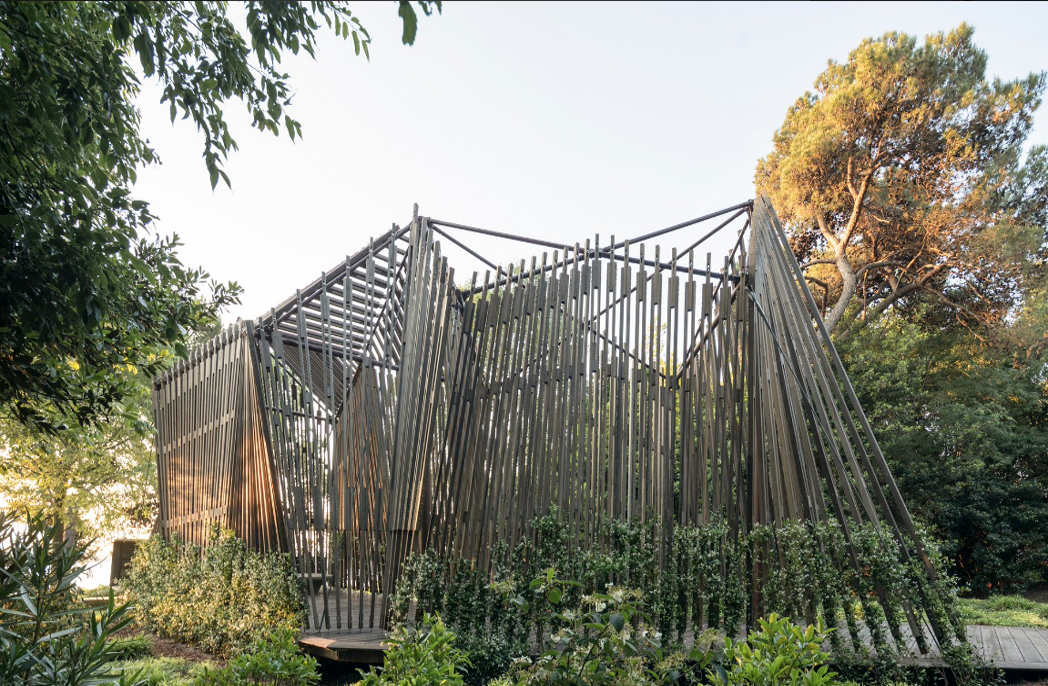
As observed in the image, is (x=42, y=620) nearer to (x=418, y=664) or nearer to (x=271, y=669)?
(x=271, y=669)

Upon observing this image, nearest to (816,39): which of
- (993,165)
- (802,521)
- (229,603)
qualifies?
(993,165)

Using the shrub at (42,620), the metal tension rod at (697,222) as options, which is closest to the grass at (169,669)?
the shrub at (42,620)

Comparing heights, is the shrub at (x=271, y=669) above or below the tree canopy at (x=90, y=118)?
below

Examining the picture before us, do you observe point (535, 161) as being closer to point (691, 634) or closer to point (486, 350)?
point (486, 350)

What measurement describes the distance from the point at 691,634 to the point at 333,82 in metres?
4.37

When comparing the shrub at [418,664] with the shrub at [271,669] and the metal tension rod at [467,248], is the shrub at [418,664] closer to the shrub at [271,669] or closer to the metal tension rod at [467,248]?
the shrub at [271,669]

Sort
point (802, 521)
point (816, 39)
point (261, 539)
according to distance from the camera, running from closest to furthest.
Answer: point (802, 521)
point (261, 539)
point (816, 39)

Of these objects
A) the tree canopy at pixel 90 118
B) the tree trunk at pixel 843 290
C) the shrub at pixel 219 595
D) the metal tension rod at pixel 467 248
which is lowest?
the shrub at pixel 219 595

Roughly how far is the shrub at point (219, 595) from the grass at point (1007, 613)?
5.51 metres

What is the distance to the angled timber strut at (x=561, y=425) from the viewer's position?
4.52 metres

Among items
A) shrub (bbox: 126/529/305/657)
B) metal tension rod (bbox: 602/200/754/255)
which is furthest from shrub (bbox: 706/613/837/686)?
shrub (bbox: 126/529/305/657)

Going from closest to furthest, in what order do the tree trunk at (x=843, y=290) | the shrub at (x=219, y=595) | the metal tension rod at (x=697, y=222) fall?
1. the metal tension rod at (x=697, y=222)
2. the shrub at (x=219, y=595)
3. the tree trunk at (x=843, y=290)

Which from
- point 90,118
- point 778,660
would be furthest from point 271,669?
point 90,118

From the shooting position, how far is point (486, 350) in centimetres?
609
